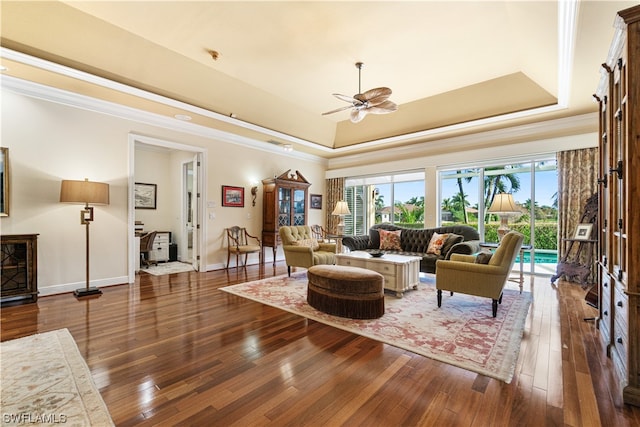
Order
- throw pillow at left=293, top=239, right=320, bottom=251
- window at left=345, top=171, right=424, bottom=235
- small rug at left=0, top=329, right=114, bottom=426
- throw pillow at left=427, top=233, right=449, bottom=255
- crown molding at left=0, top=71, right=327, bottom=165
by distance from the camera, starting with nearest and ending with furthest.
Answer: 1. small rug at left=0, top=329, right=114, bottom=426
2. crown molding at left=0, top=71, right=327, bottom=165
3. throw pillow at left=427, top=233, right=449, bottom=255
4. throw pillow at left=293, top=239, right=320, bottom=251
5. window at left=345, top=171, right=424, bottom=235

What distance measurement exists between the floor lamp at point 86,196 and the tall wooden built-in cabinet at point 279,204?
3.15 metres

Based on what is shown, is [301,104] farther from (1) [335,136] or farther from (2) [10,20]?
(2) [10,20]

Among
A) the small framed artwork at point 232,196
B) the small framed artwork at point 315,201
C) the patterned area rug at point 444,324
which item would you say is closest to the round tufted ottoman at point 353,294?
the patterned area rug at point 444,324

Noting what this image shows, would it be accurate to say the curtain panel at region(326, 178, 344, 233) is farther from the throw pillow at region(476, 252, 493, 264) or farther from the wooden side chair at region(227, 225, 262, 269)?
the throw pillow at region(476, 252, 493, 264)

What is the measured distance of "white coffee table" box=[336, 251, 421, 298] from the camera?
3988 mm

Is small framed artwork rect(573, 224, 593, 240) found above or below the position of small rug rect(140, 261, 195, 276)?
above

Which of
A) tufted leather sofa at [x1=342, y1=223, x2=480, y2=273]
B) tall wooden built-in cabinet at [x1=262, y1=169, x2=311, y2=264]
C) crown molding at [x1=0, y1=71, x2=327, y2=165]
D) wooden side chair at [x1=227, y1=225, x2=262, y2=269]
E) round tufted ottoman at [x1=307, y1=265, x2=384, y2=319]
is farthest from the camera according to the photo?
tall wooden built-in cabinet at [x1=262, y1=169, x2=311, y2=264]

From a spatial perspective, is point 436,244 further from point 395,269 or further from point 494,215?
point 494,215

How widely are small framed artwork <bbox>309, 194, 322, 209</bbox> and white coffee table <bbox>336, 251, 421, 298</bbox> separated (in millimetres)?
3802

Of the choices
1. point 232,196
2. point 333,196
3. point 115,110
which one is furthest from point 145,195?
point 333,196

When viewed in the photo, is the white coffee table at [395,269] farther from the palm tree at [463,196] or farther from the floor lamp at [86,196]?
the floor lamp at [86,196]

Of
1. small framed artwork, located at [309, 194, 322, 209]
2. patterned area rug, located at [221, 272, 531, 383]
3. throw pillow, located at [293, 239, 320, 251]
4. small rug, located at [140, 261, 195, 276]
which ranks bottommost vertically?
small rug, located at [140, 261, 195, 276]

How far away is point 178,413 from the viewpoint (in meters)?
1.65

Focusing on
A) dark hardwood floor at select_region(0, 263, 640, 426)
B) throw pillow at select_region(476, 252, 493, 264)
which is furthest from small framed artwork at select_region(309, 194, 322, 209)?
throw pillow at select_region(476, 252, 493, 264)
